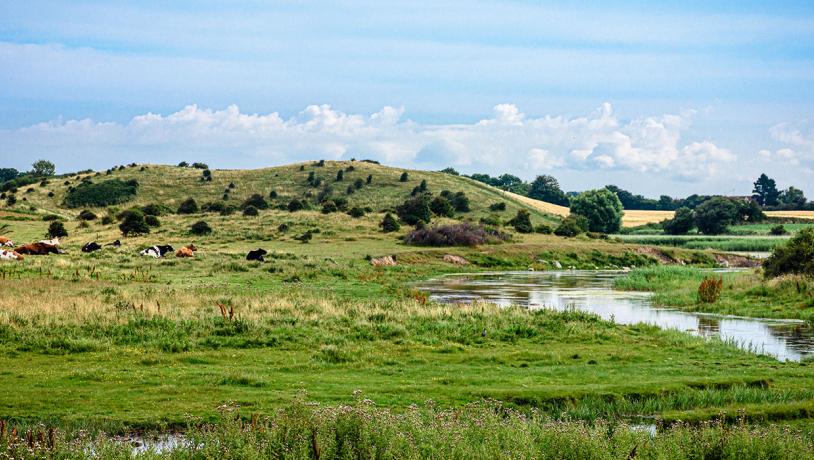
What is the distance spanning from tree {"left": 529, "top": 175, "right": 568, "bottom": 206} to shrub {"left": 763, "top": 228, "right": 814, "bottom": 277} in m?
129

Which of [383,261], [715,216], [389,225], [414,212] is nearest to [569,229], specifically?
[414,212]

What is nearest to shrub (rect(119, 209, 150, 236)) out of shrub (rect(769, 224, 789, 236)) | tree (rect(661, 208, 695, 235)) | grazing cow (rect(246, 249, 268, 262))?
grazing cow (rect(246, 249, 268, 262))

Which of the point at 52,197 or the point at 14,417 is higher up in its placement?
the point at 52,197

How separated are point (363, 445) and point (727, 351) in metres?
16.7

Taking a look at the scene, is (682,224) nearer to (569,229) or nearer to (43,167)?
(569,229)

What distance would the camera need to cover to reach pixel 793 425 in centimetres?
1552

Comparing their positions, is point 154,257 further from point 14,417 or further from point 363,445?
point 363,445

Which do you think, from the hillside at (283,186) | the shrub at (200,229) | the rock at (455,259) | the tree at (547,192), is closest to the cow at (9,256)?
the shrub at (200,229)

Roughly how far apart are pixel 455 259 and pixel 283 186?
64.8 metres

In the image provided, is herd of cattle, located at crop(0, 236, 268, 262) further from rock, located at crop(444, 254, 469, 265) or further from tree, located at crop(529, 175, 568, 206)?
tree, located at crop(529, 175, 568, 206)

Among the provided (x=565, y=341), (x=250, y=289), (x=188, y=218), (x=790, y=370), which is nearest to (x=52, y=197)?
(x=188, y=218)

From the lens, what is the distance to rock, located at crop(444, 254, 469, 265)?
66.1m

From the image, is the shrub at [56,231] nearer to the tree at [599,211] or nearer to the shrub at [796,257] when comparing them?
the shrub at [796,257]

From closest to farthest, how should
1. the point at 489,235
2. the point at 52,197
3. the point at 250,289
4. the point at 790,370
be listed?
1. the point at 790,370
2. the point at 250,289
3. the point at 489,235
4. the point at 52,197
